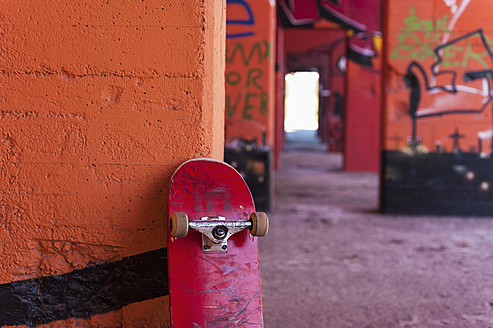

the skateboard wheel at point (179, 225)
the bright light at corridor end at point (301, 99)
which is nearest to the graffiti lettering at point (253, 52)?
the skateboard wheel at point (179, 225)

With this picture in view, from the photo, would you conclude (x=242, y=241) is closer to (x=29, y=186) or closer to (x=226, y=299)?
(x=226, y=299)

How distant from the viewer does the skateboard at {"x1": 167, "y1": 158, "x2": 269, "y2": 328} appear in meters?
1.91

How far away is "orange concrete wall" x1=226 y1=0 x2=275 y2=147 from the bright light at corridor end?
22879 millimetres

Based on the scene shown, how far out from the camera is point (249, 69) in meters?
6.21

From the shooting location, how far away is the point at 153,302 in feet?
7.29

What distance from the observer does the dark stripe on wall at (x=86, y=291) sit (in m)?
2.18

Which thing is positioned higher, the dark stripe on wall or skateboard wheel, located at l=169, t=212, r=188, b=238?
skateboard wheel, located at l=169, t=212, r=188, b=238

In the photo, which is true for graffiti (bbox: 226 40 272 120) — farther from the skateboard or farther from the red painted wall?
the red painted wall

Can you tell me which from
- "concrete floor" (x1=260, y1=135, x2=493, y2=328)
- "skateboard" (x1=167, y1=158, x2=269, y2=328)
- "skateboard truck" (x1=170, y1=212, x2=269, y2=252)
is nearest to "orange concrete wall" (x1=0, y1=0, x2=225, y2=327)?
"skateboard" (x1=167, y1=158, x2=269, y2=328)

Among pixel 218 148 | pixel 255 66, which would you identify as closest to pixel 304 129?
pixel 255 66

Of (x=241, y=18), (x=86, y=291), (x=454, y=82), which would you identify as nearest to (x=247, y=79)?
(x=241, y=18)

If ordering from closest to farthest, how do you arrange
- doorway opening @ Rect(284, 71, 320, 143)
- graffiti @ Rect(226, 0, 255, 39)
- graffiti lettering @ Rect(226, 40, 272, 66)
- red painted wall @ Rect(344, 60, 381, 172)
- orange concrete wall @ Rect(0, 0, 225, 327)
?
orange concrete wall @ Rect(0, 0, 225, 327), graffiti @ Rect(226, 0, 255, 39), graffiti lettering @ Rect(226, 40, 272, 66), red painted wall @ Rect(344, 60, 381, 172), doorway opening @ Rect(284, 71, 320, 143)

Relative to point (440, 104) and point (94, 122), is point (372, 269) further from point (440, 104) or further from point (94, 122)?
point (440, 104)

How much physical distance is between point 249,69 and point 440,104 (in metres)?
2.27
